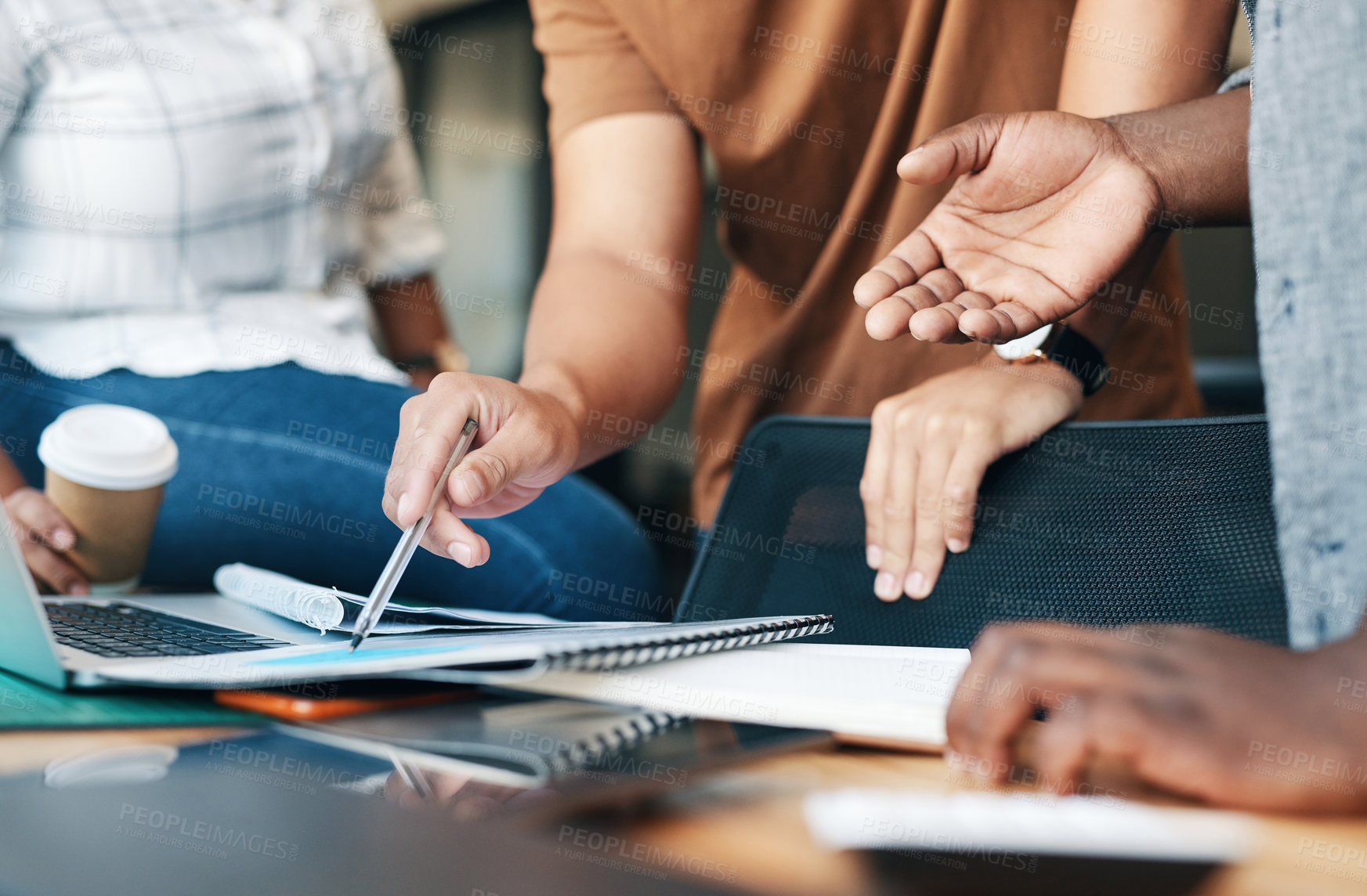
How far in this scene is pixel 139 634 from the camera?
46 centimetres

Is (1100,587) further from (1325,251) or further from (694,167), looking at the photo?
(694,167)

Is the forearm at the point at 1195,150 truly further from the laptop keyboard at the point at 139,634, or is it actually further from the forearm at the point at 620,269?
the laptop keyboard at the point at 139,634

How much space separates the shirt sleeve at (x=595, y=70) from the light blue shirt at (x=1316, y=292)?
0.59m

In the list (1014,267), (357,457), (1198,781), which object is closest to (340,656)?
(1198,781)

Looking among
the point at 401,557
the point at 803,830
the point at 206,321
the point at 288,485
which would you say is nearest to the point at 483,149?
the point at 206,321

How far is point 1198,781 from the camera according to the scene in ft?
0.81

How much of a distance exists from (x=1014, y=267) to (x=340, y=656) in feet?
1.24

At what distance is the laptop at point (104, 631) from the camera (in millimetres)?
377

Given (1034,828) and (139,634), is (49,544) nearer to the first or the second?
(139,634)

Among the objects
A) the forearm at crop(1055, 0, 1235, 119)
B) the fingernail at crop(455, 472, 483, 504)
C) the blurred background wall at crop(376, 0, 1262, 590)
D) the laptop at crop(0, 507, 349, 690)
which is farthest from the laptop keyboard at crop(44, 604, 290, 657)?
the blurred background wall at crop(376, 0, 1262, 590)

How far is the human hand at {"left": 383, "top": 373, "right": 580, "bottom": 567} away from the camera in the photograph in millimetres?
485

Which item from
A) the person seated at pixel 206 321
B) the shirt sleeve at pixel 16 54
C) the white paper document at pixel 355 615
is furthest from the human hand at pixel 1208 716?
the shirt sleeve at pixel 16 54

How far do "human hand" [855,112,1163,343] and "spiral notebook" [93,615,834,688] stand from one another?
8.4 inches

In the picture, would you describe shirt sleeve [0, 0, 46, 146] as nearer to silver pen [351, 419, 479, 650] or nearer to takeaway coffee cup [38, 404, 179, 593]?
takeaway coffee cup [38, 404, 179, 593]
